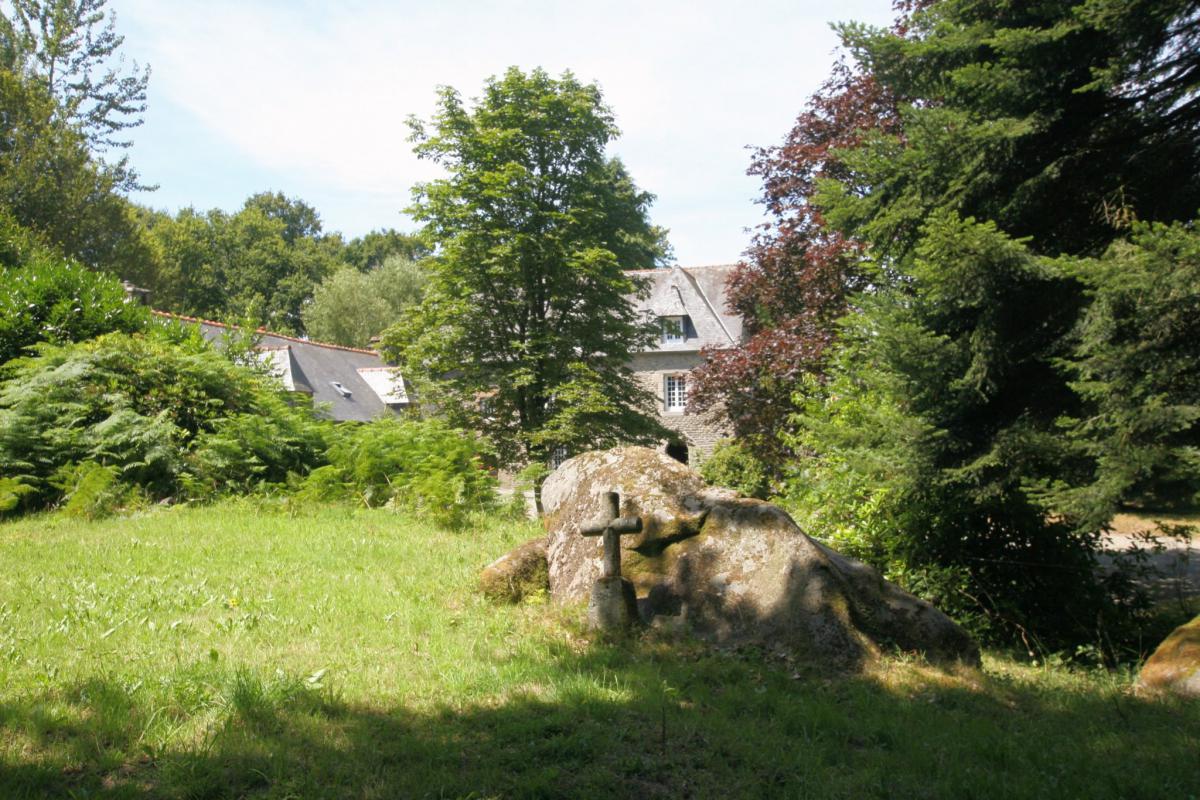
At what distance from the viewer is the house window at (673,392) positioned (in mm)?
40125

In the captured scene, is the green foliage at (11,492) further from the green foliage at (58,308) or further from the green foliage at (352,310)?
the green foliage at (352,310)

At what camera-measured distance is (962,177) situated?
316 inches

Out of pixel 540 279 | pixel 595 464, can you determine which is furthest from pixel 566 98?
pixel 595 464

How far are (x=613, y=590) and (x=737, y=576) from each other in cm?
91

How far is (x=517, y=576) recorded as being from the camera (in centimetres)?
706

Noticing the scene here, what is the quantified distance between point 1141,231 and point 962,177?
5.92 feet

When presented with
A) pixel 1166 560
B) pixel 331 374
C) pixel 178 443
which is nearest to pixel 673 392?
pixel 331 374

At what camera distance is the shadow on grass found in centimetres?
354

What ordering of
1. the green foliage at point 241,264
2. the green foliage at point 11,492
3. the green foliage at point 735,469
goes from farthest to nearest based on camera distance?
the green foliage at point 241,264 < the green foliage at point 735,469 < the green foliage at point 11,492

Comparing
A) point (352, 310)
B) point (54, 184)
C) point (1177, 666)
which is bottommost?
point (1177, 666)

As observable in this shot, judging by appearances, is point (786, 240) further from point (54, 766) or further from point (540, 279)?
point (54, 766)

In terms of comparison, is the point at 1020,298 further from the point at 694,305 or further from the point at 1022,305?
the point at 694,305

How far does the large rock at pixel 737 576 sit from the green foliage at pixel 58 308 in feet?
38.6

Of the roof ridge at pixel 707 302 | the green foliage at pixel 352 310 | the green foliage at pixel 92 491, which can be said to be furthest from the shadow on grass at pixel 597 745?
the green foliage at pixel 352 310
